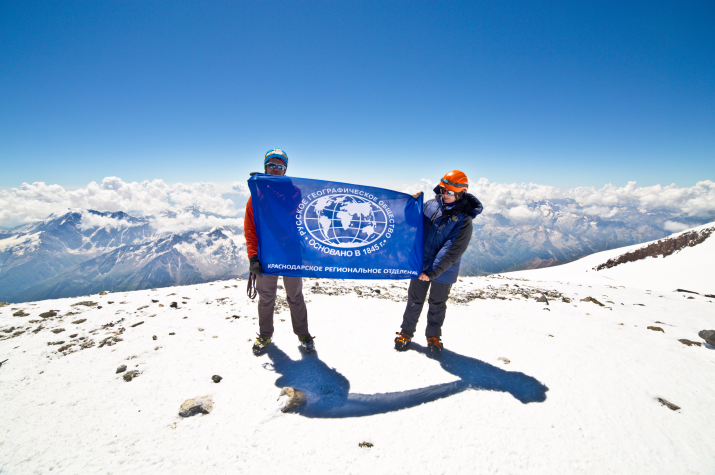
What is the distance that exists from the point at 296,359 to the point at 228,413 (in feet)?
5.28

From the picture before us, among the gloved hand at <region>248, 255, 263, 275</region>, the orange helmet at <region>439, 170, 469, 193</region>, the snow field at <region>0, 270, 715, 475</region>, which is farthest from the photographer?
the gloved hand at <region>248, 255, 263, 275</region>

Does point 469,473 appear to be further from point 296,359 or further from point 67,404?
point 67,404

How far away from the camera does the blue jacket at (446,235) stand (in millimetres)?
5004

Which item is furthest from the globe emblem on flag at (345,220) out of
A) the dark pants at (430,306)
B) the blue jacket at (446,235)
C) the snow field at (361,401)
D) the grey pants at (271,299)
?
the snow field at (361,401)

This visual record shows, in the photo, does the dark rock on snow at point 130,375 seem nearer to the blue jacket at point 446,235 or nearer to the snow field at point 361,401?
the snow field at point 361,401

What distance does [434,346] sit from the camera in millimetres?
5348

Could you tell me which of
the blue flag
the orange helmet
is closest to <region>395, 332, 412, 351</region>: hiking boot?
the blue flag

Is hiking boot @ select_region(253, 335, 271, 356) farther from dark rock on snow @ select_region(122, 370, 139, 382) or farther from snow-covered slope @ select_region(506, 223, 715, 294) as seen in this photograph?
snow-covered slope @ select_region(506, 223, 715, 294)

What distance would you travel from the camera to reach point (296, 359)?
5.10 m

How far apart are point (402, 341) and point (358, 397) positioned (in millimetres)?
1691

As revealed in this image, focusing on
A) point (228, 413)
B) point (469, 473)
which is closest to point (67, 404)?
point (228, 413)

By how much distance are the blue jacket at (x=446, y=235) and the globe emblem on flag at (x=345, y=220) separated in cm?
98

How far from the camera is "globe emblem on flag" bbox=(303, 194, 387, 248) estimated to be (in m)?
5.57

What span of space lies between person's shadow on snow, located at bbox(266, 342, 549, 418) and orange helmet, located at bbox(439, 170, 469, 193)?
330 centimetres
